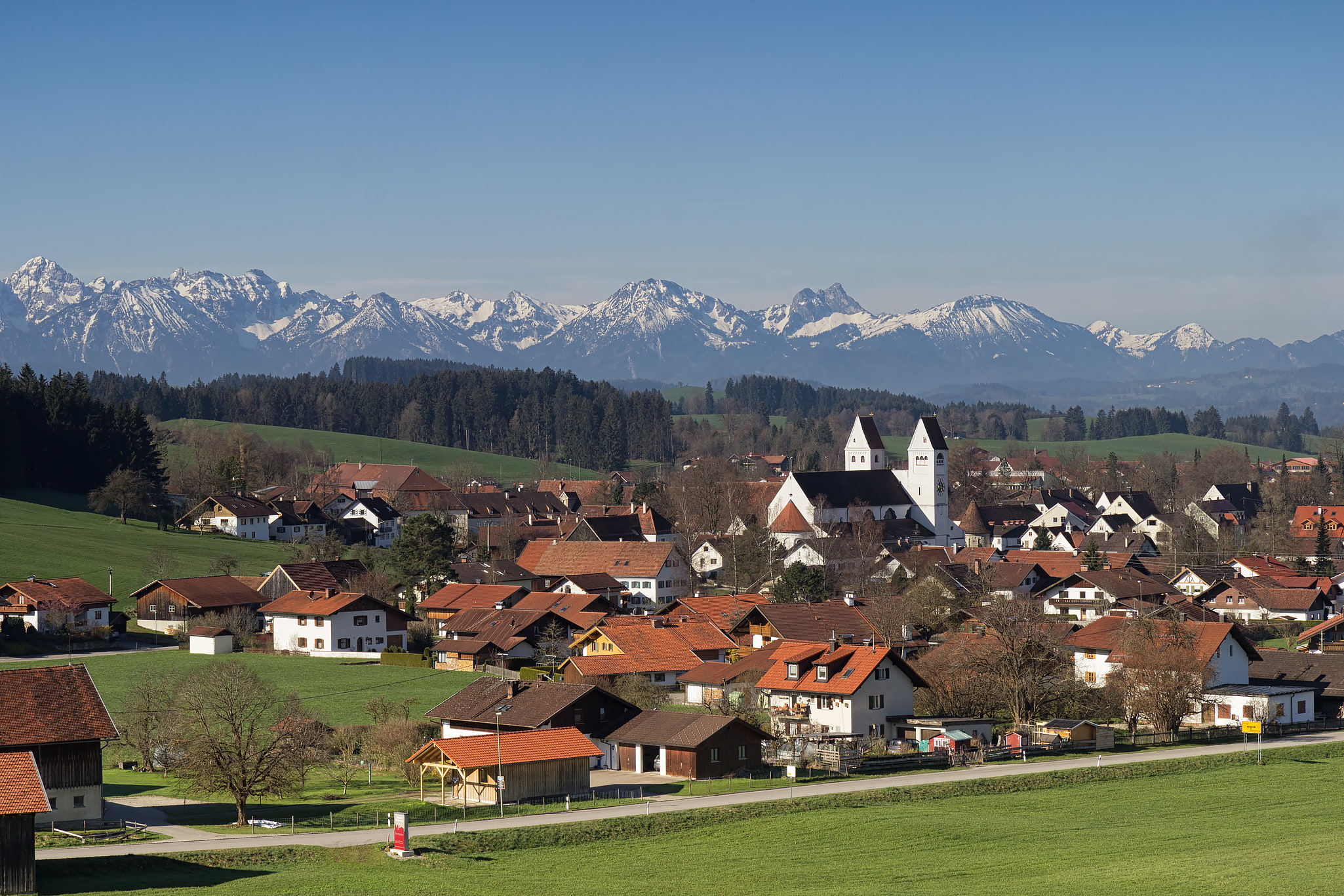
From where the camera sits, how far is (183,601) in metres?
73.2

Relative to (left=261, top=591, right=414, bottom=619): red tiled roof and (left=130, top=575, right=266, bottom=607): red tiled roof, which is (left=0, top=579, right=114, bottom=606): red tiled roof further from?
(left=261, top=591, right=414, bottom=619): red tiled roof

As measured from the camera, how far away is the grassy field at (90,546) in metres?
78.8

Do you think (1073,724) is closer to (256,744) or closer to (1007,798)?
(1007,798)

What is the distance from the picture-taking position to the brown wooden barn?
4281cm

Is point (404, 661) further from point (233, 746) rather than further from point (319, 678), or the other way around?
point (233, 746)

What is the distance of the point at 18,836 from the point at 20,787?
56.5 inches

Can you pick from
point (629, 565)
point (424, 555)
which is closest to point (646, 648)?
point (424, 555)

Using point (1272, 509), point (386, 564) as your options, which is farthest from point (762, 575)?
point (1272, 509)

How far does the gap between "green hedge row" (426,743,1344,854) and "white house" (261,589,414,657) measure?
3750 cm

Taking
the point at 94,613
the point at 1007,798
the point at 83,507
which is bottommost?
the point at 1007,798

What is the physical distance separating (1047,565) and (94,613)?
55555 mm

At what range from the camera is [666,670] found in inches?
2343

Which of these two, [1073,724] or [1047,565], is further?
[1047,565]

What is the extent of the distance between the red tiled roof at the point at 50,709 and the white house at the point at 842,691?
882 inches
